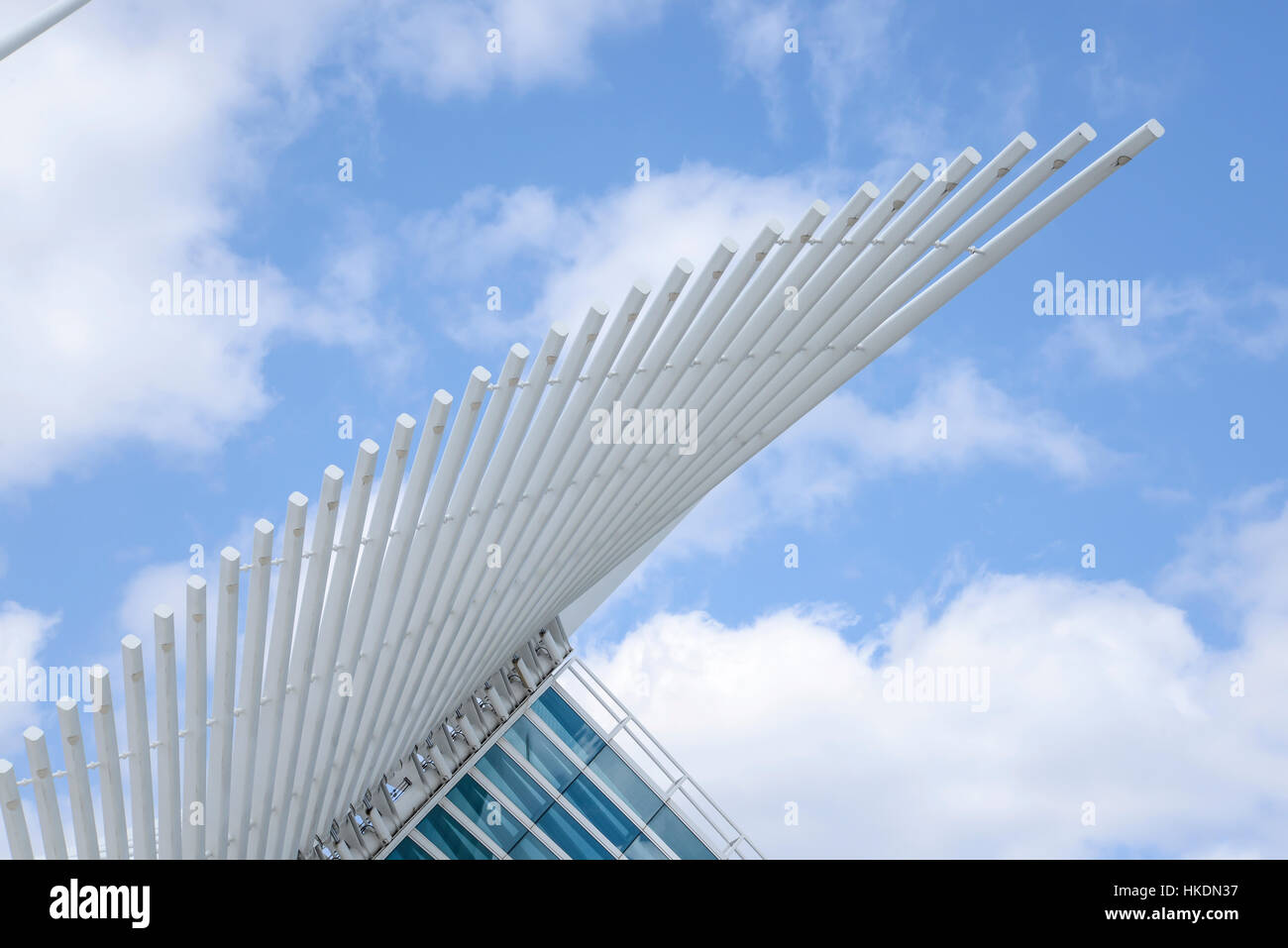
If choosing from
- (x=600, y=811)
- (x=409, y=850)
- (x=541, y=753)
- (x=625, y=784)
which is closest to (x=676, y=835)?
(x=625, y=784)

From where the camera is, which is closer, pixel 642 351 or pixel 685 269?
pixel 685 269

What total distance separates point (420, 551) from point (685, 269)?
3974 mm

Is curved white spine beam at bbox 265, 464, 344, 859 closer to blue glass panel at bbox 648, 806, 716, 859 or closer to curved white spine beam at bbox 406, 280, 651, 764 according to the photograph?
curved white spine beam at bbox 406, 280, 651, 764

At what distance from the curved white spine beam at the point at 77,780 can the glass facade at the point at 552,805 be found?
31.6 feet

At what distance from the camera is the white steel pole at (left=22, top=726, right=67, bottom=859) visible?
343 inches

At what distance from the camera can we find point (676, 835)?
67.0 feet

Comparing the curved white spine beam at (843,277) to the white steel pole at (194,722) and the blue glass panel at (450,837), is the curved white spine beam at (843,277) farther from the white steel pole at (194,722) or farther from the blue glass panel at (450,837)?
the blue glass panel at (450,837)

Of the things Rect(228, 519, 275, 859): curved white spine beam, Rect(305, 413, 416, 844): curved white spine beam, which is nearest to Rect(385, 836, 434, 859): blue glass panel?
Rect(305, 413, 416, 844): curved white spine beam

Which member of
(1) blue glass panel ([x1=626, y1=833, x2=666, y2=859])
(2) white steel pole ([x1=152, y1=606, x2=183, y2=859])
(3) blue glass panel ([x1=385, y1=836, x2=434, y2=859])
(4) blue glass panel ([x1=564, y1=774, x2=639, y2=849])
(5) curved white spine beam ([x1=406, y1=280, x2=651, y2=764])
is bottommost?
(1) blue glass panel ([x1=626, y1=833, x2=666, y2=859])

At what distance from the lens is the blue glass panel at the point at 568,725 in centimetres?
2022

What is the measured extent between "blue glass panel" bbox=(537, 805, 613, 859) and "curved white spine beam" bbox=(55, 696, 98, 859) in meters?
11.1

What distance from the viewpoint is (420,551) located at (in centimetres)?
1166
